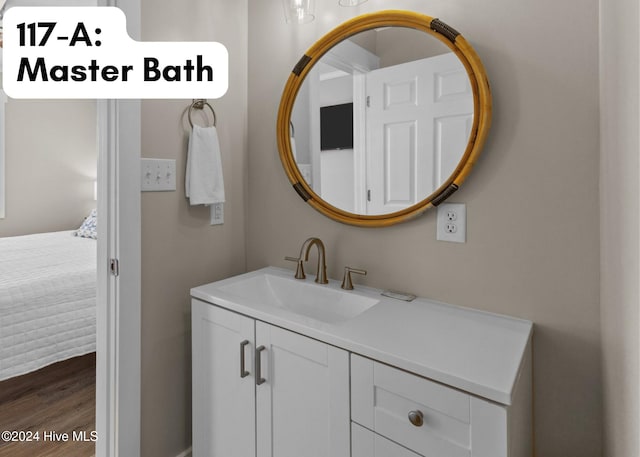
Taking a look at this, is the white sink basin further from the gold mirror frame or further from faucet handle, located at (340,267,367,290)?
the gold mirror frame

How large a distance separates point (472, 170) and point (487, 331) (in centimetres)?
49

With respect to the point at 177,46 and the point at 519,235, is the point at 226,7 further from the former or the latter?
the point at 519,235

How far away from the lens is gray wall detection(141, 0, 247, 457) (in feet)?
4.81

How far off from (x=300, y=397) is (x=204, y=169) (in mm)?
975

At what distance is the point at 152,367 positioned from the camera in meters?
1.50

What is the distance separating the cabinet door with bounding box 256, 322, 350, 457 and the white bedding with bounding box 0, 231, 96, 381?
162cm

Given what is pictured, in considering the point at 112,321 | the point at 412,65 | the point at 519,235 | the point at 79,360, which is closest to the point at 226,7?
the point at 412,65

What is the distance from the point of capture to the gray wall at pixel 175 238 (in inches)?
57.7

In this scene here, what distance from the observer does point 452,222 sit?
1251 millimetres

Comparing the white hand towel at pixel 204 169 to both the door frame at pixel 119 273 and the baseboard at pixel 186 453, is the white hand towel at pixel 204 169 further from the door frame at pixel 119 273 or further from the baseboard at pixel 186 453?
the baseboard at pixel 186 453

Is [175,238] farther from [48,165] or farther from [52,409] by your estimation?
[48,165]

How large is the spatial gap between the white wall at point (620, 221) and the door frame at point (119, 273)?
140 cm

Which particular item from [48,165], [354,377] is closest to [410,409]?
[354,377]

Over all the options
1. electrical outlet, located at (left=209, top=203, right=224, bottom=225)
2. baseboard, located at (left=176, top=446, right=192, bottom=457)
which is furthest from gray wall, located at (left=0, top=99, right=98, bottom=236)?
baseboard, located at (left=176, top=446, right=192, bottom=457)
